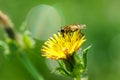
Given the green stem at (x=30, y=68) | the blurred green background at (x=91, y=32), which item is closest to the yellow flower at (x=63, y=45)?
the green stem at (x=30, y=68)

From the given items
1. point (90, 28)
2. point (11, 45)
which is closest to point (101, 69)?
point (90, 28)

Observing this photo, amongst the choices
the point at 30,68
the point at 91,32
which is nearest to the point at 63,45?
the point at 30,68

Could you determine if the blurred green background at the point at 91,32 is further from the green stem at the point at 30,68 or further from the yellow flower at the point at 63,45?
the yellow flower at the point at 63,45

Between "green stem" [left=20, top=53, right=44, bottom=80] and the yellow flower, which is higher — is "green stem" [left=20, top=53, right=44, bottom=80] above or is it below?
above

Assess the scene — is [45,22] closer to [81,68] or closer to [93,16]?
[93,16]

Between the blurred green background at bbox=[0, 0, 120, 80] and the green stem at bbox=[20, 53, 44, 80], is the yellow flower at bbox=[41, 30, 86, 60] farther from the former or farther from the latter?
the blurred green background at bbox=[0, 0, 120, 80]

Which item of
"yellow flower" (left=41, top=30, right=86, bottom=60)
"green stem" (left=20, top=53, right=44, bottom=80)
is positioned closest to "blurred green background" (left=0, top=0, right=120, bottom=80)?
"green stem" (left=20, top=53, right=44, bottom=80)
